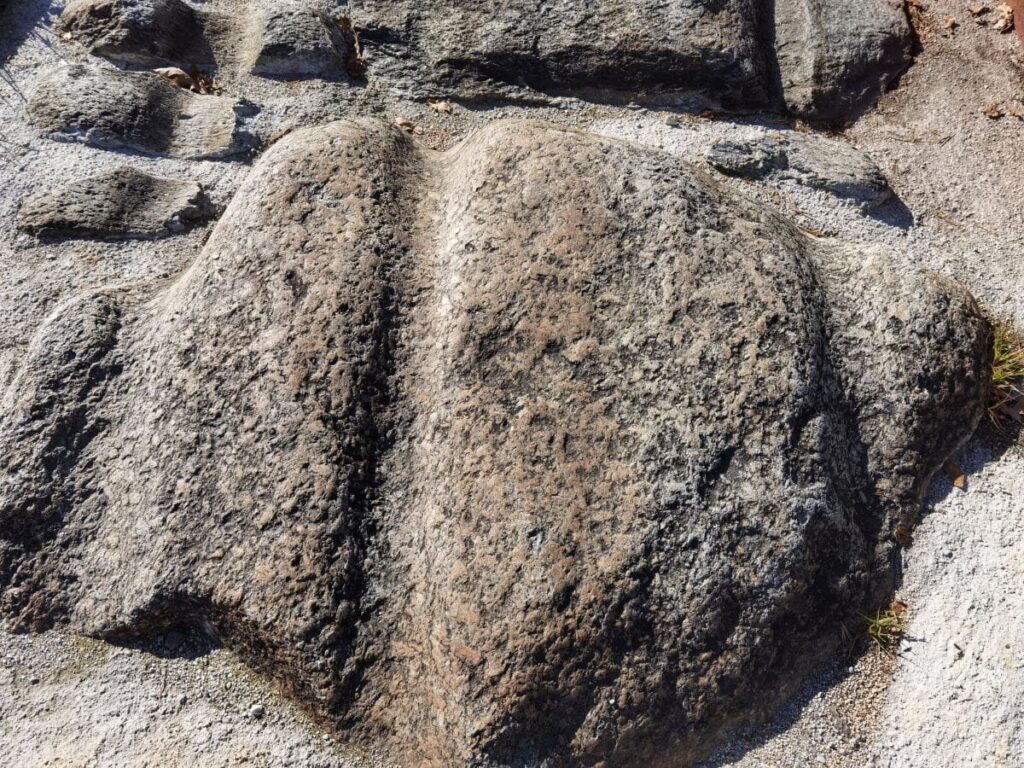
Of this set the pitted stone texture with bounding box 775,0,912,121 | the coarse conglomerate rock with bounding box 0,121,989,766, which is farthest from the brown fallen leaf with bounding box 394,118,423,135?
the pitted stone texture with bounding box 775,0,912,121

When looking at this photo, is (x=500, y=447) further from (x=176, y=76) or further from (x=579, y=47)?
(x=176, y=76)

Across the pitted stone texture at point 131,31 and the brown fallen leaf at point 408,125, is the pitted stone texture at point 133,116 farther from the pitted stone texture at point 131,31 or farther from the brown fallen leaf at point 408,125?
the brown fallen leaf at point 408,125

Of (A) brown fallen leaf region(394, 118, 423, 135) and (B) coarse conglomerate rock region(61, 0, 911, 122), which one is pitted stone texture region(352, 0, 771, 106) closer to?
(B) coarse conglomerate rock region(61, 0, 911, 122)

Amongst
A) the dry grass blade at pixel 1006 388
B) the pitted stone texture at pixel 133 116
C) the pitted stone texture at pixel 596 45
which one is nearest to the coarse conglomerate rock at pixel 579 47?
the pitted stone texture at pixel 596 45

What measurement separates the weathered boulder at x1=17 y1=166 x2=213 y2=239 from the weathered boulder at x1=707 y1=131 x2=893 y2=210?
218 centimetres

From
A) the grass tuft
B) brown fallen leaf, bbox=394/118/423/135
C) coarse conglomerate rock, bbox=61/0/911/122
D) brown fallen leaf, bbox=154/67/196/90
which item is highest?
coarse conglomerate rock, bbox=61/0/911/122

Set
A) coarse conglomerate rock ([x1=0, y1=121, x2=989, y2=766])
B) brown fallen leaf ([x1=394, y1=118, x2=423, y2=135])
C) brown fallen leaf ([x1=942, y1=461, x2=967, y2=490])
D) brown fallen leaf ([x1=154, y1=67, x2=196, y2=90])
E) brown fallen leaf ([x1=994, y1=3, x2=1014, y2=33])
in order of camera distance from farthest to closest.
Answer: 1. brown fallen leaf ([x1=994, y1=3, x2=1014, y2=33])
2. brown fallen leaf ([x1=154, y1=67, x2=196, y2=90])
3. brown fallen leaf ([x1=394, y1=118, x2=423, y2=135])
4. brown fallen leaf ([x1=942, y1=461, x2=967, y2=490])
5. coarse conglomerate rock ([x1=0, y1=121, x2=989, y2=766])

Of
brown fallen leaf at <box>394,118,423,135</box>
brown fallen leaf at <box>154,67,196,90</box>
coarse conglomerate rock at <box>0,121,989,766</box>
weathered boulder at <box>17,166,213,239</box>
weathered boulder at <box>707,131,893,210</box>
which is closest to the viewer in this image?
coarse conglomerate rock at <box>0,121,989,766</box>

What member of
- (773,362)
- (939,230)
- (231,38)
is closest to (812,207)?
(939,230)

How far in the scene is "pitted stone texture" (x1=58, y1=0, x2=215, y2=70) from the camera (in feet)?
11.8

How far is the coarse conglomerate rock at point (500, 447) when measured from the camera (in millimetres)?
2133

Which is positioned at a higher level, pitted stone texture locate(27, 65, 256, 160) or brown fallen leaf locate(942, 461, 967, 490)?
pitted stone texture locate(27, 65, 256, 160)

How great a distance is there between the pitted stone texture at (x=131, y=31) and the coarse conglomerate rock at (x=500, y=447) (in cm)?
141

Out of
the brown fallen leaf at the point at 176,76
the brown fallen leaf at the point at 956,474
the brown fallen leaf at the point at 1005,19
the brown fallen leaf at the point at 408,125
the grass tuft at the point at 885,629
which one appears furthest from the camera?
the brown fallen leaf at the point at 1005,19
